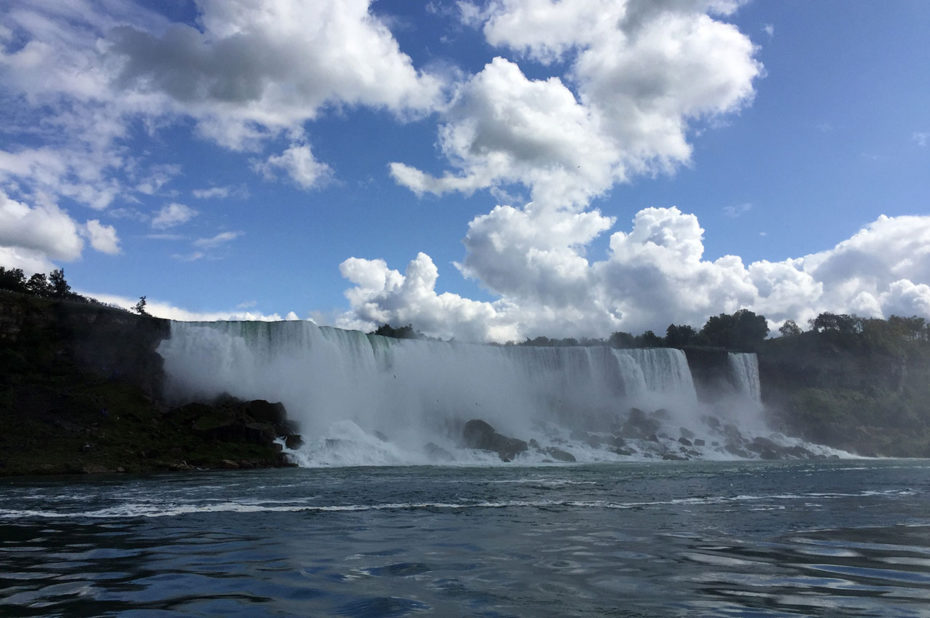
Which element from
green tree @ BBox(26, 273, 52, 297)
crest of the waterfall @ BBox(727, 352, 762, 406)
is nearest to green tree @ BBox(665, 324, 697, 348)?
crest of the waterfall @ BBox(727, 352, 762, 406)

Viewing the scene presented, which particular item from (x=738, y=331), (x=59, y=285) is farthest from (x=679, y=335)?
(x=59, y=285)

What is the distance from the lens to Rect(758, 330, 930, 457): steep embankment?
71.1m

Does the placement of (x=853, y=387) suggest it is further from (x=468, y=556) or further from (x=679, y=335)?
(x=468, y=556)

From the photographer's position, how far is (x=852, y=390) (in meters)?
84.4

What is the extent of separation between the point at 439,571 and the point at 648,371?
6538 cm

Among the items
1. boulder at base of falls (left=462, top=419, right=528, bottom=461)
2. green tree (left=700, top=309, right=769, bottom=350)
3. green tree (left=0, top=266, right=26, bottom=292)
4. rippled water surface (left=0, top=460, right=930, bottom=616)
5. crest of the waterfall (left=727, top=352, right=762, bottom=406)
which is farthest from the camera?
green tree (left=700, top=309, right=769, bottom=350)

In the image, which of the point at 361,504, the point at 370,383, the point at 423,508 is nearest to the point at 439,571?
the point at 423,508

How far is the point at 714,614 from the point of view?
538cm

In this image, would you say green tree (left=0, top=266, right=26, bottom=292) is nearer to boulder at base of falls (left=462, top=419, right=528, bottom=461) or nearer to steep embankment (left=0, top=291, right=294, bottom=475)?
steep embankment (left=0, top=291, right=294, bottom=475)

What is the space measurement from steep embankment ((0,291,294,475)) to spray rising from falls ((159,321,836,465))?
2236mm

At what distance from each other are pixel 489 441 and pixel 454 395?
8.58 metres

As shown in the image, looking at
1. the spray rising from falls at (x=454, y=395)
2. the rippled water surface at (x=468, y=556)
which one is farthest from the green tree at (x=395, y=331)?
the rippled water surface at (x=468, y=556)

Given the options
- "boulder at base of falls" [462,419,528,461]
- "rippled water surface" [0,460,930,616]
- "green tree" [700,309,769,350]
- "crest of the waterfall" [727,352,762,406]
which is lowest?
"boulder at base of falls" [462,419,528,461]

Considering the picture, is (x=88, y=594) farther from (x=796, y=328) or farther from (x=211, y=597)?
(x=796, y=328)
